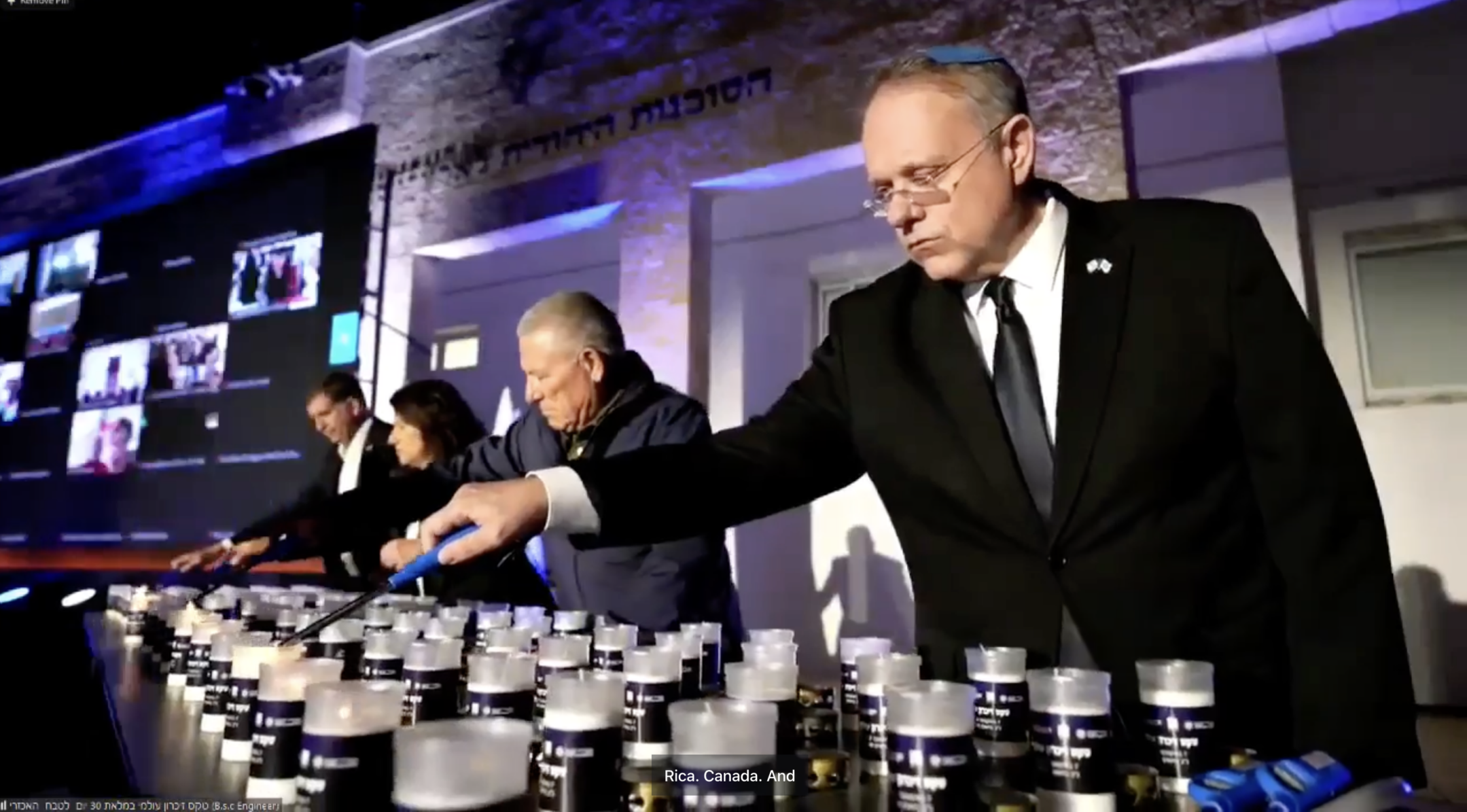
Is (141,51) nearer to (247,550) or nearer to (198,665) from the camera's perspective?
(247,550)

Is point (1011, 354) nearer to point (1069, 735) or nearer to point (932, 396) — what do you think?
point (932, 396)

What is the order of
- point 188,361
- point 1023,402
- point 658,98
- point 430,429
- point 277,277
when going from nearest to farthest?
point 1023,402 < point 430,429 < point 658,98 < point 277,277 < point 188,361

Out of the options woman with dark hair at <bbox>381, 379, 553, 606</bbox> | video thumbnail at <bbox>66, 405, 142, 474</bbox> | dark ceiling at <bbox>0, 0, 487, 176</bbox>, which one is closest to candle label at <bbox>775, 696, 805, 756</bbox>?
woman with dark hair at <bbox>381, 379, 553, 606</bbox>

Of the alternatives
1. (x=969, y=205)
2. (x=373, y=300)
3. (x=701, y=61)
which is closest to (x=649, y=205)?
(x=701, y=61)

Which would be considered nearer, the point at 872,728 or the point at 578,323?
the point at 872,728

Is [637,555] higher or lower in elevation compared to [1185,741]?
higher

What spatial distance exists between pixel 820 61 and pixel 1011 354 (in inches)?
125

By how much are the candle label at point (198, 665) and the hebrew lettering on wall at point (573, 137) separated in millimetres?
3451

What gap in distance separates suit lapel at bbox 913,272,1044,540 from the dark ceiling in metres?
4.76

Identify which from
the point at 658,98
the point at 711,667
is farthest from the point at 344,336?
the point at 711,667

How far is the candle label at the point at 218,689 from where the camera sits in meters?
1.14

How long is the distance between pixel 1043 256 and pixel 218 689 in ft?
4.00

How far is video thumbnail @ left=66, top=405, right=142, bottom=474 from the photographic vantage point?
559 centimetres

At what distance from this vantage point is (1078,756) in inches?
29.7
